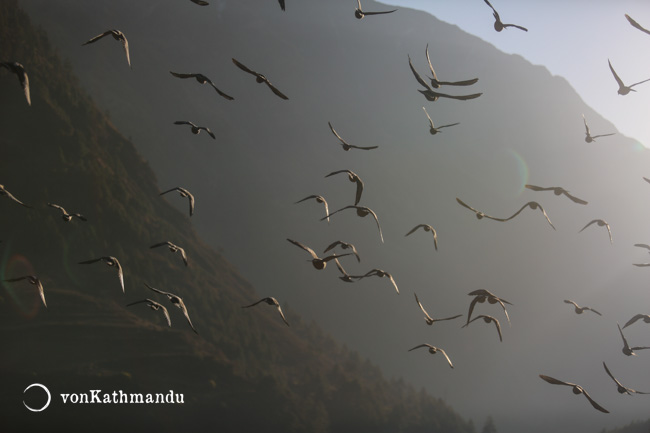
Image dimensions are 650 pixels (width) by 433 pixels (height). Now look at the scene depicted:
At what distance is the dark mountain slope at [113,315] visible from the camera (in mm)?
64375

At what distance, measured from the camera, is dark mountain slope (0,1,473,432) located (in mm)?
64375

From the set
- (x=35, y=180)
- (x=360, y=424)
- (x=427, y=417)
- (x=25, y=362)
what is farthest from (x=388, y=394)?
(x=35, y=180)

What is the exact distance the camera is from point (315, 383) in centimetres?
9369

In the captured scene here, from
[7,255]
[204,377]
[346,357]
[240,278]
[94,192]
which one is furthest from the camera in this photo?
[346,357]

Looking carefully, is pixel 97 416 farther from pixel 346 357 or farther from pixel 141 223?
pixel 346 357

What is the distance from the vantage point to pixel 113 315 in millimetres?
70500

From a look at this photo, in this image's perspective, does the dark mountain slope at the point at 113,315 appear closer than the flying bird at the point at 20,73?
No

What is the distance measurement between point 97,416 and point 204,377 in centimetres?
1630

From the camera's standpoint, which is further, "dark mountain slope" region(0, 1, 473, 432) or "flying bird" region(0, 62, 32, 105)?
"dark mountain slope" region(0, 1, 473, 432)

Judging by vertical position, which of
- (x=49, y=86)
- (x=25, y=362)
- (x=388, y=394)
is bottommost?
(x=388, y=394)

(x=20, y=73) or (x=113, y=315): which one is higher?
(x=20, y=73)

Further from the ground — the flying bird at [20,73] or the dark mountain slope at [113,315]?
the flying bird at [20,73]

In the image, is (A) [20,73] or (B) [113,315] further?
(B) [113,315]

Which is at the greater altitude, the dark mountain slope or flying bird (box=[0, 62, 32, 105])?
flying bird (box=[0, 62, 32, 105])
